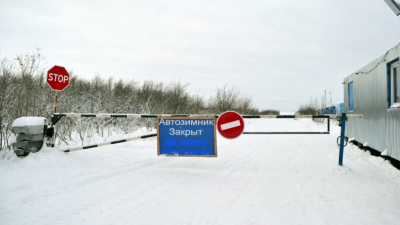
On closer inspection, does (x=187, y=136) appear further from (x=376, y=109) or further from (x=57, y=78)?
(x=376, y=109)

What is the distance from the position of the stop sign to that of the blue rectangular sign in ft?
10.0

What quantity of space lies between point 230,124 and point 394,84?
4.60m

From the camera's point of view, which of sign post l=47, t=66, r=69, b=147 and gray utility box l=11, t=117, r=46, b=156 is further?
sign post l=47, t=66, r=69, b=147

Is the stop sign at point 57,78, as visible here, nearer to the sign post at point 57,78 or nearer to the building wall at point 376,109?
the sign post at point 57,78

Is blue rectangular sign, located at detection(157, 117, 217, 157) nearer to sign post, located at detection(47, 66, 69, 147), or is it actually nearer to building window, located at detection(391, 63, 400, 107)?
sign post, located at detection(47, 66, 69, 147)

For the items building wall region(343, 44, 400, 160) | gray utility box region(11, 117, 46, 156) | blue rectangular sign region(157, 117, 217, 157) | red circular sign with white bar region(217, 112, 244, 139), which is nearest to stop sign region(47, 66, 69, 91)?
gray utility box region(11, 117, 46, 156)

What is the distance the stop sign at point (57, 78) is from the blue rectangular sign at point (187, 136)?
306 centimetres

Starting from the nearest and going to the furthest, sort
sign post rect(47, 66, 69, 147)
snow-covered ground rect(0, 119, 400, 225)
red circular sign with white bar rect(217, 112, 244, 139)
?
snow-covered ground rect(0, 119, 400, 225), red circular sign with white bar rect(217, 112, 244, 139), sign post rect(47, 66, 69, 147)

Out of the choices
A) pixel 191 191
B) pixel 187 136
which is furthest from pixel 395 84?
pixel 191 191

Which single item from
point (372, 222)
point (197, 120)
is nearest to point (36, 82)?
point (197, 120)

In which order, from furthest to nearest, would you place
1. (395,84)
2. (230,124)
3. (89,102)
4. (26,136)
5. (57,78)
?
(89,102), (57,78), (395,84), (230,124), (26,136)

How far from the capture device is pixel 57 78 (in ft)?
22.7

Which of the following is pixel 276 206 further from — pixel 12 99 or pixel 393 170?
pixel 12 99

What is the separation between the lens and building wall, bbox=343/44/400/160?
6.32 m
